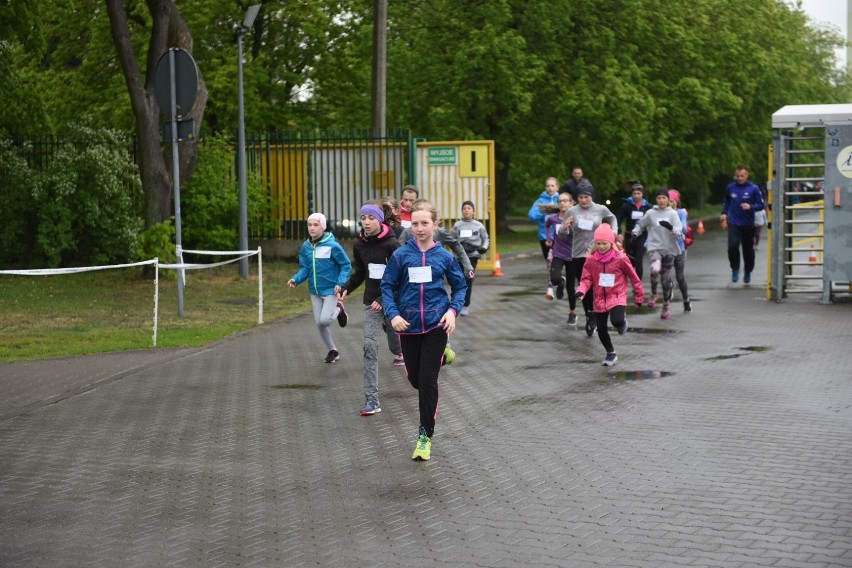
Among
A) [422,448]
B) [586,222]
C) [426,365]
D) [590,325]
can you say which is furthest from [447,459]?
[586,222]

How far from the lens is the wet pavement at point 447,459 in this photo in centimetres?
655

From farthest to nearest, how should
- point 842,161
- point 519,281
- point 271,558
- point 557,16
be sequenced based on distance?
point 557,16, point 519,281, point 842,161, point 271,558

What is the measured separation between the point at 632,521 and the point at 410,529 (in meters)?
1.14

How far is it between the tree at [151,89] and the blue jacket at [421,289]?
1377cm

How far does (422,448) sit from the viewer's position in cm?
851

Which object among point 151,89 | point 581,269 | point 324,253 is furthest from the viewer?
point 151,89

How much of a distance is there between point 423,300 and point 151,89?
14.6 meters

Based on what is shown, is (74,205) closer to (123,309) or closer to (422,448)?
(123,309)

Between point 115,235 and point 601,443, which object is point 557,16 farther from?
point 601,443

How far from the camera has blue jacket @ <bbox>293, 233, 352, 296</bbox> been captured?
13.1 meters

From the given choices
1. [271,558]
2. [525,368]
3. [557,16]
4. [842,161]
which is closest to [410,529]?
[271,558]

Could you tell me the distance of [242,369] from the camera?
504 inches

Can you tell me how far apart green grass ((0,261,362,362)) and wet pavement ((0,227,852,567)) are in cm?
113

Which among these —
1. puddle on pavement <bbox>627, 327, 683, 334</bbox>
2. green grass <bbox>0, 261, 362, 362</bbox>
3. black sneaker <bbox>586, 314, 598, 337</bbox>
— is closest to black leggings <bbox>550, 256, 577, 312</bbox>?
puddle on pavement <bbox>627, 327, 683, 334</bbox>
